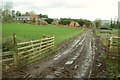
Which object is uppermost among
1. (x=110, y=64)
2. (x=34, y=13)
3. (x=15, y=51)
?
(x=34, y=13)

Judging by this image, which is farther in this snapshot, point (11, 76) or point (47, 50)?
point (47, 50)

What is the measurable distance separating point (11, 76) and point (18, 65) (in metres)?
2.02

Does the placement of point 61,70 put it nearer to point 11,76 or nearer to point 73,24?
point 11,76

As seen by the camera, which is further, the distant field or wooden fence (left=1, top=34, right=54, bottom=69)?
the distant field

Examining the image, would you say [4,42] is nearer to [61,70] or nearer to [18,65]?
[18,65]

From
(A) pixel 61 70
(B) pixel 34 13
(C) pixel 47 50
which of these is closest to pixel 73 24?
(B) pixel 34 13

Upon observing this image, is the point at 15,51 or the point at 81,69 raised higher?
the point at 15,51

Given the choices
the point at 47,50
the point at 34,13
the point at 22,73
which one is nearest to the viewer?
the point at 22,73

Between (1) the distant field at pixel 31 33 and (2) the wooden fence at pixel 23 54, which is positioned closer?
(2) the wooden fence at pixel 23 54

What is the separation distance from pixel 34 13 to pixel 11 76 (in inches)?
5732

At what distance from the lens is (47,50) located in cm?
1873

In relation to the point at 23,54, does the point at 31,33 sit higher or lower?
higher

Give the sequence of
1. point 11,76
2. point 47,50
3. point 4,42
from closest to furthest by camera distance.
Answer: point 11,76 → point 4,42 → point 47,50

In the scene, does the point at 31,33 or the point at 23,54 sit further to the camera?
the point at 31,33
